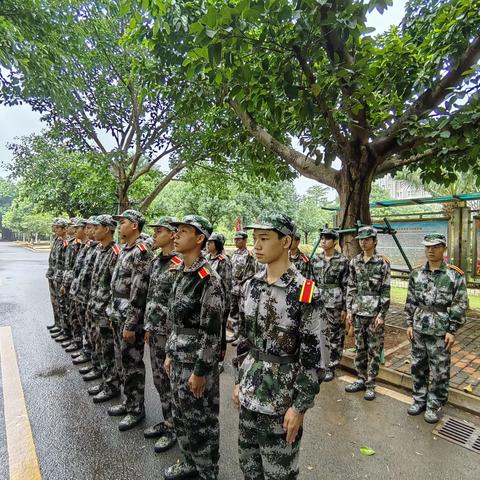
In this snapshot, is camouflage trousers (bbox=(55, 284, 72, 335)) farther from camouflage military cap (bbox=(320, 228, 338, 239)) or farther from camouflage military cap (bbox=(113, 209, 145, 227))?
camouflage military cap (bbox=(320, 228, 338, 239))

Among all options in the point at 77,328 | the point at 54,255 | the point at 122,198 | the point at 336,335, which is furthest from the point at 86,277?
the point at 122,198

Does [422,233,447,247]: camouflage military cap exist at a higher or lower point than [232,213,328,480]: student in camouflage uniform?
higher

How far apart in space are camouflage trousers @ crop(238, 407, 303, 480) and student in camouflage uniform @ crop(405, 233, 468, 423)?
2.25 metres

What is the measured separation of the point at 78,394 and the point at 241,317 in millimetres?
2842

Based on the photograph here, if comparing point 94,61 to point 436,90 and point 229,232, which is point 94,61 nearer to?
point 436,90

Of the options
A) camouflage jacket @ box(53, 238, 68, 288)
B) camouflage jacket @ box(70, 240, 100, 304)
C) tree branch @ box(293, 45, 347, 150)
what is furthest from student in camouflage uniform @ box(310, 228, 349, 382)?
camouflage jacket @ box(53, 238, 68, 288)

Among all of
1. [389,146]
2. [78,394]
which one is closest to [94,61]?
[389,146]

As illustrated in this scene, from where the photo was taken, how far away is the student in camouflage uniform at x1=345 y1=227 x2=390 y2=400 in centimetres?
395

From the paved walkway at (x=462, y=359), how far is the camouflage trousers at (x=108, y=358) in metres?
3.45

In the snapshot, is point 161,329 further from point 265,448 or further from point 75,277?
point 75,277

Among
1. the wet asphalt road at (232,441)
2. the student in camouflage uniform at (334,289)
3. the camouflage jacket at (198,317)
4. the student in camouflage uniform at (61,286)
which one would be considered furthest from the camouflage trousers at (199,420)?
the student in camouflage uniform at (61,286)

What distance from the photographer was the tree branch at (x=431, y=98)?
4.43 meters

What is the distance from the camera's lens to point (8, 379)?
4.24 metres

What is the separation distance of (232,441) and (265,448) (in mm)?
1287
